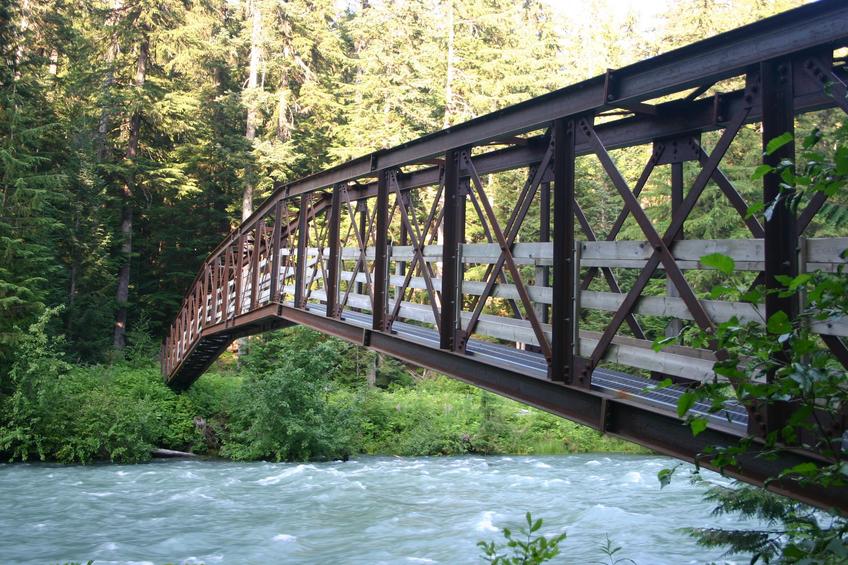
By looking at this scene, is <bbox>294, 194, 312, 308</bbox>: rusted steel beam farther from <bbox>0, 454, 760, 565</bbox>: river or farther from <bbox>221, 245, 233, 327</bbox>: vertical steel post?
<bbox>221, 245, 233, 327</bbox>: vertical steel post

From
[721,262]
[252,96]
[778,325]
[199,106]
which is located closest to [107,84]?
[199,106]

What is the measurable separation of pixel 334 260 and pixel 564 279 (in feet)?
18.6

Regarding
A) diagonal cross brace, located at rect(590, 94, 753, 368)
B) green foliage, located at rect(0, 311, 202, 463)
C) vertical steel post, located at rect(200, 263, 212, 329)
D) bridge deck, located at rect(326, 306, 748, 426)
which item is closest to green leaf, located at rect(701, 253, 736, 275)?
bridge deck, located at rect(326, 306, 748, 426)

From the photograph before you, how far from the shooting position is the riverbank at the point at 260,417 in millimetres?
16906

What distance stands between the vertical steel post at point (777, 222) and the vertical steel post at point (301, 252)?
9221 millimetres

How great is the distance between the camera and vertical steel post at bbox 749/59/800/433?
3752 mm

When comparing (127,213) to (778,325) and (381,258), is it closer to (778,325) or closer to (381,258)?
(381,258)

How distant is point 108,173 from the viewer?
26734mm

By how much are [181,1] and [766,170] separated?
30.1m

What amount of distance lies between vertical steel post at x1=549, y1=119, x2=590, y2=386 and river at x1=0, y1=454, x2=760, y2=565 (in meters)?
5.42

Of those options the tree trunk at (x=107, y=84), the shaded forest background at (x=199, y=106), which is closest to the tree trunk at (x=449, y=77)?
the shaded forest background at (x=199, y=106)

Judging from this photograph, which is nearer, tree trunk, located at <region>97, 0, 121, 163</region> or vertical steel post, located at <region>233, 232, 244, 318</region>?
vertical steel post, located at <region>233, 232, 244, 318</region>

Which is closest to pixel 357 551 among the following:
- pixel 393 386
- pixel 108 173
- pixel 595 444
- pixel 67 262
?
pixel 595 444

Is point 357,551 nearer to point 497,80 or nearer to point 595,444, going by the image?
point 595,444
